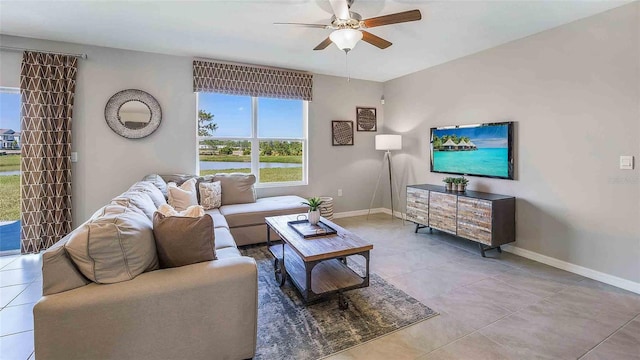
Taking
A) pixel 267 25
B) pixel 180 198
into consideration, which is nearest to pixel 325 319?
pixel 180 198

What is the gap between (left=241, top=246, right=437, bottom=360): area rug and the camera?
189 cm

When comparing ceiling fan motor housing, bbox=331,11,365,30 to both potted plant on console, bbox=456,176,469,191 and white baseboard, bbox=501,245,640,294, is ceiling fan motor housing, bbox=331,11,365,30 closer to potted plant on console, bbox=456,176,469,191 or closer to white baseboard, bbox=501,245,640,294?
potted plant on console, bbox=456,176,469,191

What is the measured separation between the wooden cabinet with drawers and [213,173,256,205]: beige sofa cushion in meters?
2.53

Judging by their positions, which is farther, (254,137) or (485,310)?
(254,137)

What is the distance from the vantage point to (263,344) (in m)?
1.91

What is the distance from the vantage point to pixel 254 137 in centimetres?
476

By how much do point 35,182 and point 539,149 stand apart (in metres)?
5.89

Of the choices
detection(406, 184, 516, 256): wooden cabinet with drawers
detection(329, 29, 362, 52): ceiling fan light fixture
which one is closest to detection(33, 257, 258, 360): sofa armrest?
detection(329, 29, 362, 52): ceiling fan light fixture

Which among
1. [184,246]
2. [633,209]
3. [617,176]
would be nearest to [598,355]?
[633,209]

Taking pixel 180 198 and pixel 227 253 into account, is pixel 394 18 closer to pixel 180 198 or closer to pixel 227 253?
pixel 227 253

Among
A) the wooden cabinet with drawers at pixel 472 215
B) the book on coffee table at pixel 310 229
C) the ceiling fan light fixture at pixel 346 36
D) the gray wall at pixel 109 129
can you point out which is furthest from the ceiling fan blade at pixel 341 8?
the gray wall at pixel 109 129

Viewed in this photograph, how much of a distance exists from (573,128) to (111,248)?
4089mm

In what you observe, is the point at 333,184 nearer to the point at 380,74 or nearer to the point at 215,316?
the point at 380,74

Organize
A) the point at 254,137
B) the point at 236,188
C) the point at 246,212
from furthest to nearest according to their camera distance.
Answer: the point at 254,137, the point at 236,188, the point at 246,212
